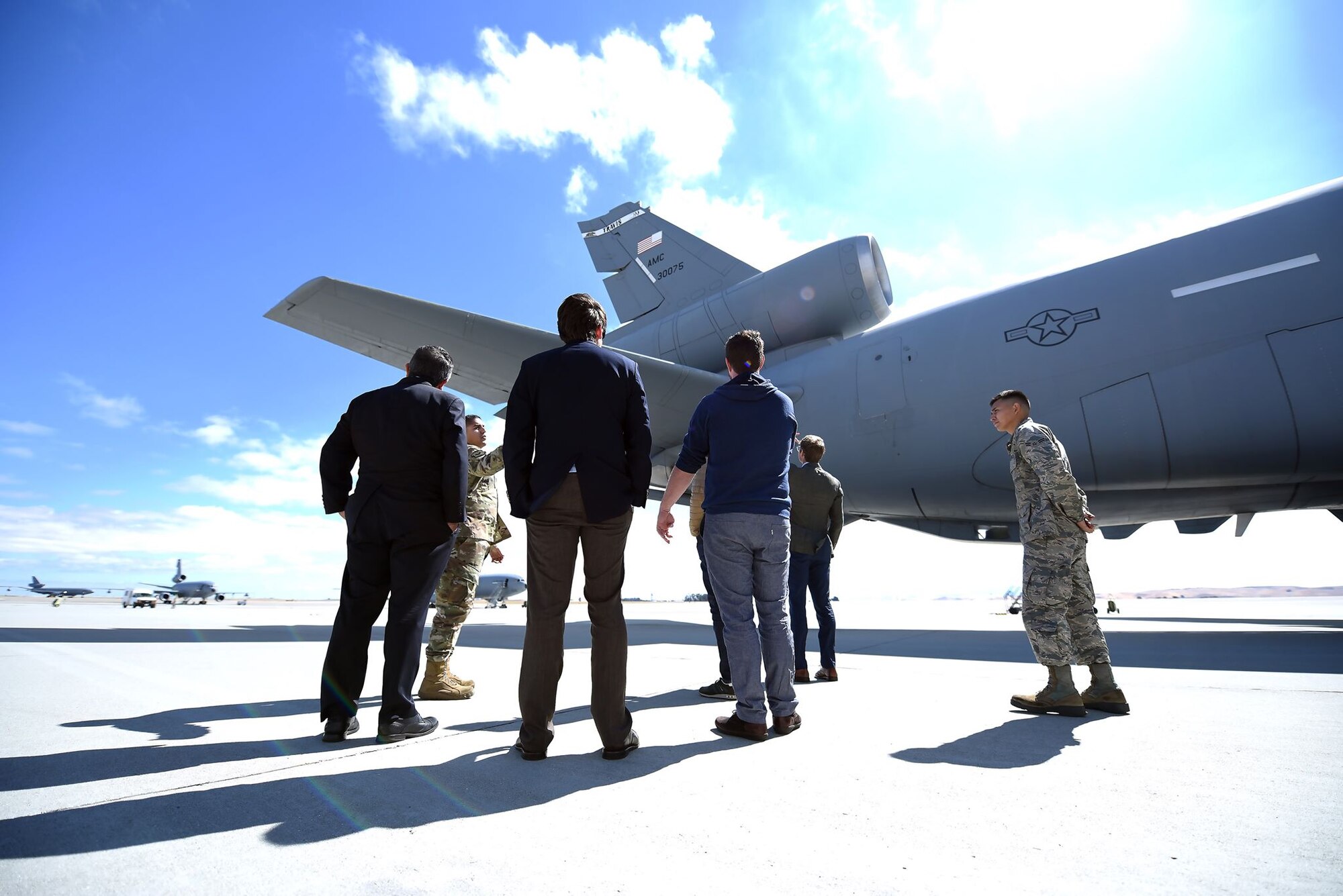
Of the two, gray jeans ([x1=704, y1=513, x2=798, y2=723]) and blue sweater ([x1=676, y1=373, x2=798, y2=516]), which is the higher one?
blue sweater ([x1=676, y1=373, x2=798, y2=516])

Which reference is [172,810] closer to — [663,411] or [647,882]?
[647,882]

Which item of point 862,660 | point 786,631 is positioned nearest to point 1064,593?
point 786,631

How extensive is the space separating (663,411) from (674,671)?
5168 mm

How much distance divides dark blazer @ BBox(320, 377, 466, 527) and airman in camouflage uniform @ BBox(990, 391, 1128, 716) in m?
2.75

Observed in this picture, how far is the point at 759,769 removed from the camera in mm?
2045

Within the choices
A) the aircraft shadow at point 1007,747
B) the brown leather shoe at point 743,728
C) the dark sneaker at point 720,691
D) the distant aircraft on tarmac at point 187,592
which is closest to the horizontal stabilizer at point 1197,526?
the aircraft shadow at point 1007,747

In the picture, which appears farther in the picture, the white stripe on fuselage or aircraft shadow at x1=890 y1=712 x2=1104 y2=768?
the white stripe on fuselage

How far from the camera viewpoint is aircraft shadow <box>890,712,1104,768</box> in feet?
7.00

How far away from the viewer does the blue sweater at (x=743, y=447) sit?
270 centimetres

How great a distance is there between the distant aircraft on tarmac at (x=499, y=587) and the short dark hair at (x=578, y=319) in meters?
37.6

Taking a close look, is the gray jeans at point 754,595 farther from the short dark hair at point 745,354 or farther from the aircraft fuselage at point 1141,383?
the aircraft fuselage at point 1141,383

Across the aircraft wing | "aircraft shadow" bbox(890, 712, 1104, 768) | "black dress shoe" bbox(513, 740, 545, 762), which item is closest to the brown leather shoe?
"aircraft shadow" bbox(890, 712, 1104, 768)

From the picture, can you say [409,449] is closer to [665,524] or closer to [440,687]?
[665,524]

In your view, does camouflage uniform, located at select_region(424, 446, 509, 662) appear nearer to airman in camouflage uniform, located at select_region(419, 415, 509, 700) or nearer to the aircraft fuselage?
airman in camouflage uniform, located at select_region(419, 415, 509, 700)
